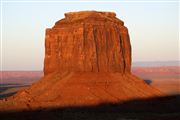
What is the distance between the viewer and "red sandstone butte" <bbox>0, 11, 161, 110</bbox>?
234 ft

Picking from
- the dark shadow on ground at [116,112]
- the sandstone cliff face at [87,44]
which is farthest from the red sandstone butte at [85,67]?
the dark shadow on ground at [116,112]

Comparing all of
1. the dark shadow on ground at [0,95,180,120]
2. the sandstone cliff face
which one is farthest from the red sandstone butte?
the dark shadow on ground at [0,95,180,120]

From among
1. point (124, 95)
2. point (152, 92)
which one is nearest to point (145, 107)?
point (124, 95)

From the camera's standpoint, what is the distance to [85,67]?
78.6 m

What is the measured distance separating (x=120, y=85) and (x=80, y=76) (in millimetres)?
6569

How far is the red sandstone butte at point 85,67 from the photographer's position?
71438 mm

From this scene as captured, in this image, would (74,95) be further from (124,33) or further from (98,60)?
(124,33)

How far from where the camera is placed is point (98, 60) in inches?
3142

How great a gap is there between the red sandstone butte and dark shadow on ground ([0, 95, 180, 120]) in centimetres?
165

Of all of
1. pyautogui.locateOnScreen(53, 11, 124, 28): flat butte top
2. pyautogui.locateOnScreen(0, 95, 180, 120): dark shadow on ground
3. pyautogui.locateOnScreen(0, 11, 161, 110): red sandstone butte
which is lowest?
pyautogui.locateOnScreen(0, 95, 180, 120): dark shadow on ground

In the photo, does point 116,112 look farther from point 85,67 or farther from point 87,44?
point 87,44

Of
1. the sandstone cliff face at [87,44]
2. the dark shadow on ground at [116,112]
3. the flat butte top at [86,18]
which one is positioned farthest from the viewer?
the flat butte top at [86,18]

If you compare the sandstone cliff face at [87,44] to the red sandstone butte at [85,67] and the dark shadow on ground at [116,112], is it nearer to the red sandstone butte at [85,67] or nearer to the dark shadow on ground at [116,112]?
the red sandstone butte at [85,67]

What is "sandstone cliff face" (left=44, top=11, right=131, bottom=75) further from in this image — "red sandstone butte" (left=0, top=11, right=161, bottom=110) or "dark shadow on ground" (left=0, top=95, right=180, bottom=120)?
"dark shadow on ground" (left=0, top=95, right=180, bottom=120)
